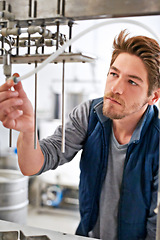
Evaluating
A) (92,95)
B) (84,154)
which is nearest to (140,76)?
(84,154)

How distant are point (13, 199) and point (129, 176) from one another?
4.15ft

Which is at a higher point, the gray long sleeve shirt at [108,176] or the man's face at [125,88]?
the man's face at [125,88]

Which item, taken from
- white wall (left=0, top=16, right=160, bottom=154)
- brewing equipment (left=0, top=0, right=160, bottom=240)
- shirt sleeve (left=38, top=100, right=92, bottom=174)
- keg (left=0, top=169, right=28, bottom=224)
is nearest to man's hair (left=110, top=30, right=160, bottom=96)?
shirt sleeve (left=38, top=100, right=92, bottom=174)

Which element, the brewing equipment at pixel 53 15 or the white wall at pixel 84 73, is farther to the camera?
the white wall at pixel 84 73

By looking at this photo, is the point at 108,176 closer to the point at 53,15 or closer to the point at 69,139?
the point at 69,139

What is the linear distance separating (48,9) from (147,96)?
0.62 m

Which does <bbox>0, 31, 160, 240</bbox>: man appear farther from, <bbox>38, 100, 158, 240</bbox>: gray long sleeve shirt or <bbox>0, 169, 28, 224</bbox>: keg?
<bbox>0, 169, 28, 224</bbox>: keg

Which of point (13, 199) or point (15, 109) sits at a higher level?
point (15, 109)

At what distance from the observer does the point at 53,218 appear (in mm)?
3080

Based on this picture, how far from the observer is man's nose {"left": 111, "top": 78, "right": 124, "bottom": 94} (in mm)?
1176

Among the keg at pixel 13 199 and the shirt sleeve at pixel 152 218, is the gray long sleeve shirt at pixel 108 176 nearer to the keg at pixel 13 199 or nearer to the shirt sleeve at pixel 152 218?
the shirt sleeve at pixel 152 218

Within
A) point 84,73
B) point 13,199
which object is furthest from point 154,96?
point 84,73

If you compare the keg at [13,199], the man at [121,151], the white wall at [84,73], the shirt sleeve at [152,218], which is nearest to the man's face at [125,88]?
the man at [121,151]

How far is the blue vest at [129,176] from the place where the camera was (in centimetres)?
124
